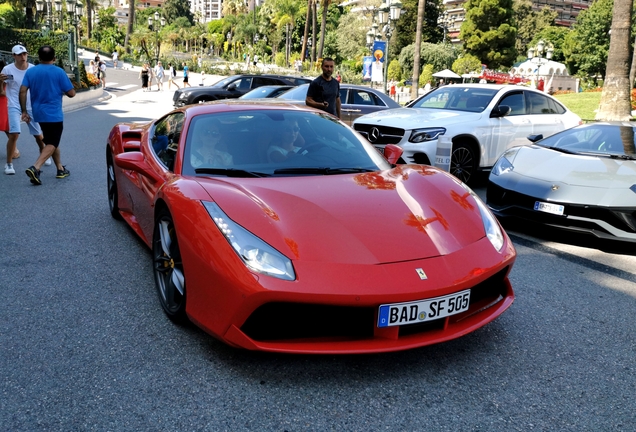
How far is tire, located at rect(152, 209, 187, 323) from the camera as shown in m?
3.53

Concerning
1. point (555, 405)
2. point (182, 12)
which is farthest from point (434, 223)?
point (182, 12)

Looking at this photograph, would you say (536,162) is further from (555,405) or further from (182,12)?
(182,12)

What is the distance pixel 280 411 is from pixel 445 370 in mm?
925

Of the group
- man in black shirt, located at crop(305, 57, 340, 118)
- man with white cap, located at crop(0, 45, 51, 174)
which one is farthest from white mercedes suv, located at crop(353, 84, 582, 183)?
man with white cap, located at crop(0, 45, 51, 174)

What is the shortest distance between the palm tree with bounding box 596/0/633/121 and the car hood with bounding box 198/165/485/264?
1370 centimetres

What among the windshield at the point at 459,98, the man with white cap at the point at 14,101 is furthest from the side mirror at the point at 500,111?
the man with white cap at the point at 14,101

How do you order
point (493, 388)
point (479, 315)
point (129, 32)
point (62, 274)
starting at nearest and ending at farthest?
point (493, 388) → point (479, 315) → point (62, 274) → point (129, 32)

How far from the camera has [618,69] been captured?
16328 millimetres

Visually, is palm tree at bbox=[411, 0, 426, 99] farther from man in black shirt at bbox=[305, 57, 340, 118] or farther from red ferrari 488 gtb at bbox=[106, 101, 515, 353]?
red ferrari 488 gtb at bbox=[106, 101, 515, 353]

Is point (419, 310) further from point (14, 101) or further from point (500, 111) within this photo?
point (14, 101)

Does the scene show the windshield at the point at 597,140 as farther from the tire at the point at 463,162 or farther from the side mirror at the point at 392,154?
the side mirror at the point at 392,154

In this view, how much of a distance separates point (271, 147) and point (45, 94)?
198 inches

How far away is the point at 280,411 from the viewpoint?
9.02 feet

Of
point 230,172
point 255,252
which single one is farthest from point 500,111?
point 255,252
